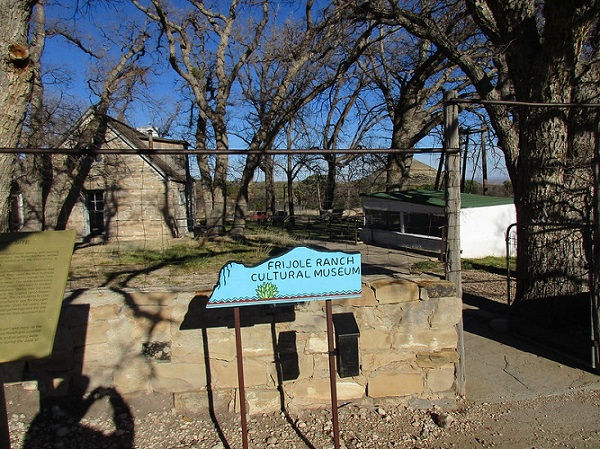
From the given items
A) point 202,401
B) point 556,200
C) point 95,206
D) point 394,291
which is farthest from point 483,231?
point 95,206

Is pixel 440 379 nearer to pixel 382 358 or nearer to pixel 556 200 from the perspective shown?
pixel 382 358

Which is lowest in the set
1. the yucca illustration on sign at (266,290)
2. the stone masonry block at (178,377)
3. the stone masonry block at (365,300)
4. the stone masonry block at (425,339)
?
the stone masonry block at (178,377)

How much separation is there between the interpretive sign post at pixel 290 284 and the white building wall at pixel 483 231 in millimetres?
12754

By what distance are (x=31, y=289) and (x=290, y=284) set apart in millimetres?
1619

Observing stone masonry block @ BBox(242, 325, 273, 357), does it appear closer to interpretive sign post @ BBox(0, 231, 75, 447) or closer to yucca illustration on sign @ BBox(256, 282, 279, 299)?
yucca illustration on sign @ BBox(256, 282, 279, 299)

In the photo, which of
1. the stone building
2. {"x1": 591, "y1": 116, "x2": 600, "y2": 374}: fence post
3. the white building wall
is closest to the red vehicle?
the stone building

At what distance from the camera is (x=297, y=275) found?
304 centimetres

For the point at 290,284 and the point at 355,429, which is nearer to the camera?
the point at 290,284

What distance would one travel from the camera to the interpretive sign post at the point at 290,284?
2.95m

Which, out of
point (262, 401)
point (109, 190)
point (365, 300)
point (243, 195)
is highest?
point (109, 190)

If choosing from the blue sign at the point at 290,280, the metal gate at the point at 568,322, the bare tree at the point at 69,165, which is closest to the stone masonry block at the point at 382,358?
the blue sign at the point at 290,280

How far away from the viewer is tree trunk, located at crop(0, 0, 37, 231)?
10.1 feet

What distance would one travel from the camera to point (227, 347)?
3.67 m

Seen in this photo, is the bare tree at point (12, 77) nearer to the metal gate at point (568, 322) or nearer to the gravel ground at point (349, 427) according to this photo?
the gravel ground at point (349, 427)
